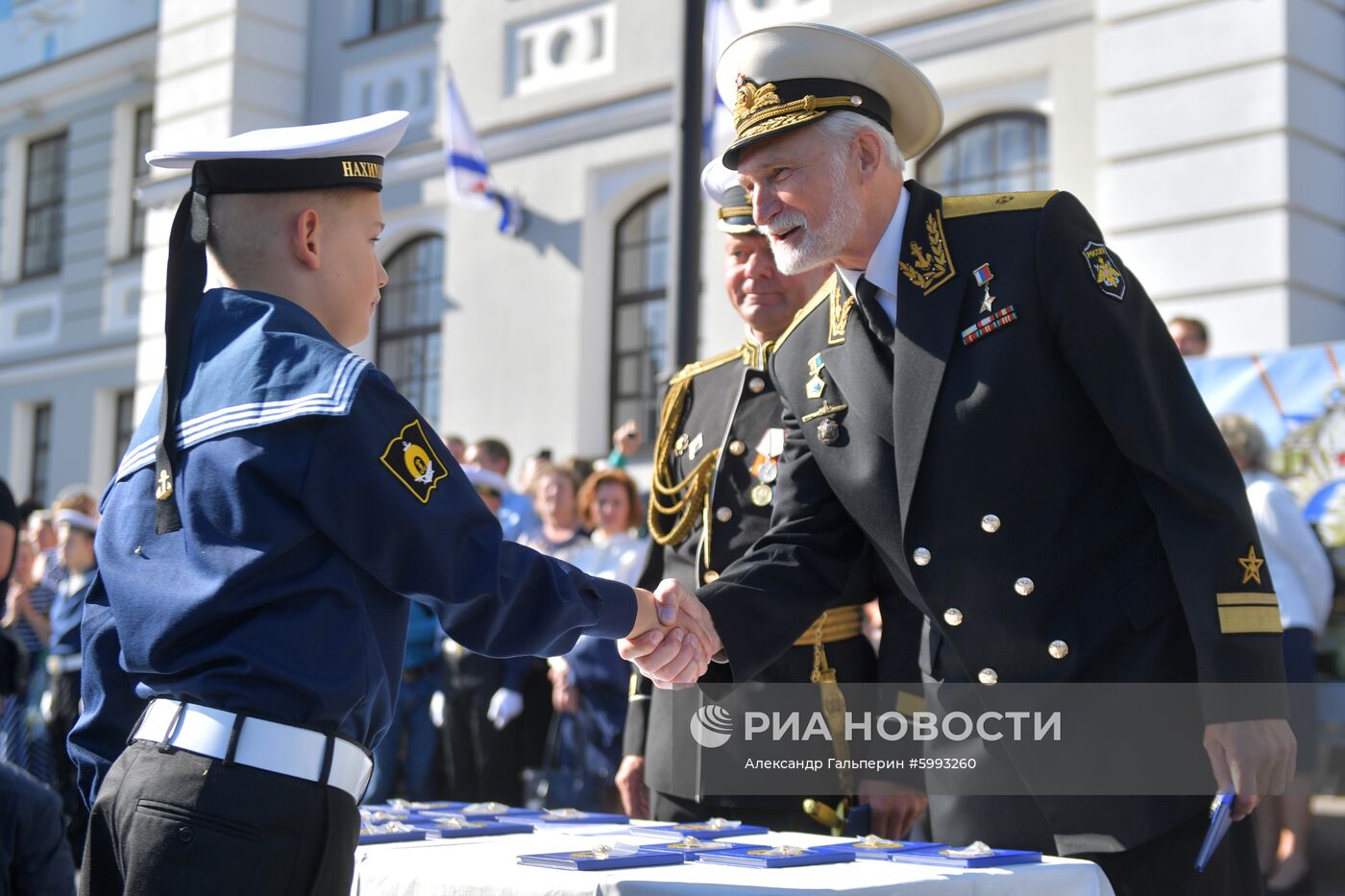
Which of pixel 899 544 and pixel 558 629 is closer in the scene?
pixel 558 629

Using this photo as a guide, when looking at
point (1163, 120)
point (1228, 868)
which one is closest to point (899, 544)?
point (1228, 868)

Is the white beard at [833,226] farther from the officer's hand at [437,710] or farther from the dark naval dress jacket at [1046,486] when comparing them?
the officer's hand at [437,710]

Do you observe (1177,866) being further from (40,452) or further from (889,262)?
(40,452)

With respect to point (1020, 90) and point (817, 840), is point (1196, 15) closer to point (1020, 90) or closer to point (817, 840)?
point (1020, 90)

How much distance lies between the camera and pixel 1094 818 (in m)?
2.81

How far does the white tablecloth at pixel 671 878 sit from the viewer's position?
2.32m

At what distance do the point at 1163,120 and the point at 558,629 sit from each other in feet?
24.5

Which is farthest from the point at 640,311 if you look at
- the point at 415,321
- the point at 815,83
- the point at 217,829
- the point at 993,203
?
the point at 217,829

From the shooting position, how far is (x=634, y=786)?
4.09 meters

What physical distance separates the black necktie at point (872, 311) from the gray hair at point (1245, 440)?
130 inches

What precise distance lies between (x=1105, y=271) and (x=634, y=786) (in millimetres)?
1818

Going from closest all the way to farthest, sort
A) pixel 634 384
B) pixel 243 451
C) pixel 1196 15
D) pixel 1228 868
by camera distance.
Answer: pixel 243 451, pixel 1228 868, pixel 1196 15, pixel 634 384

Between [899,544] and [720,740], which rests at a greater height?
[899,544]

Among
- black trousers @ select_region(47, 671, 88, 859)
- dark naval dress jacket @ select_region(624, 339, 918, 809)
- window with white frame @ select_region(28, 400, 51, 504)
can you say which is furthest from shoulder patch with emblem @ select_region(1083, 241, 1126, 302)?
window with white frame @ select_region(28, 400, 51, 504)
